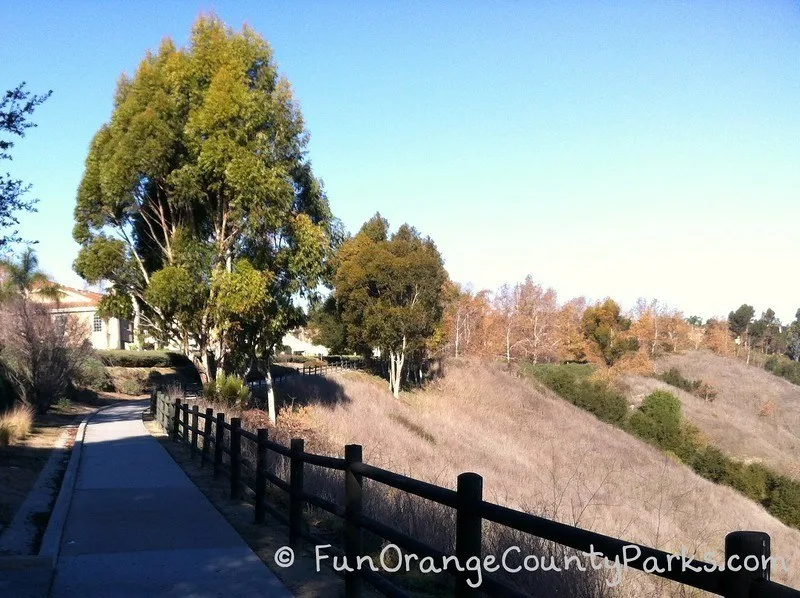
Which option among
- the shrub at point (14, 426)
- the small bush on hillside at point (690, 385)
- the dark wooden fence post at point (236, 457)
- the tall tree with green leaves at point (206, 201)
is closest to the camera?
the dark wooden fence post at point (236, 457)

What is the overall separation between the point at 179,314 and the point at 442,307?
83.0ft

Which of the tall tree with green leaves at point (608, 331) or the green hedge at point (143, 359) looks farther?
the tall tree with green leaves at point (608, 331)

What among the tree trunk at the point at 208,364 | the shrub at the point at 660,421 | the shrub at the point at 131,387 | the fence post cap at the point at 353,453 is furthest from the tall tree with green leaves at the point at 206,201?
the shrub at the point at 660,421

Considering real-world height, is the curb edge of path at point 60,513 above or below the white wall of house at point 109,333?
below

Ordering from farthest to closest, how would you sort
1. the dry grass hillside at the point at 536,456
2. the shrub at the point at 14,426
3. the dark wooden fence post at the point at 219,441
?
1. the shrub at the point at 14,426
2. the dry grass hillside at the point at 536,456
3. the dark wooden fence post at the point at 219,441

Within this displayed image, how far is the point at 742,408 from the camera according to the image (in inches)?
2530

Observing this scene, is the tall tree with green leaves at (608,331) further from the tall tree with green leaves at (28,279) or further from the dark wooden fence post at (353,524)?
the dark wooden fence post at (353,524)

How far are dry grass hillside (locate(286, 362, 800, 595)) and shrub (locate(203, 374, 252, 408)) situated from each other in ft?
8.37

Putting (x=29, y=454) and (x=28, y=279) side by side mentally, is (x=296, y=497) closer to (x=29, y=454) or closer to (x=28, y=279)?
(x=29, y=454)

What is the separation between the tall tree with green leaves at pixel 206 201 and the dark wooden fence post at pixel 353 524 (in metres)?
17.6

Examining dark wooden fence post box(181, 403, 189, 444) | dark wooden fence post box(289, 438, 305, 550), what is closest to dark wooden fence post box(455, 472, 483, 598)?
dark wooden fence post box(289, 438, 305, 550)

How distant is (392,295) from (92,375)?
16461 mm

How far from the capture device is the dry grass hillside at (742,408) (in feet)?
156

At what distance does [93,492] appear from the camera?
12.1 meters
